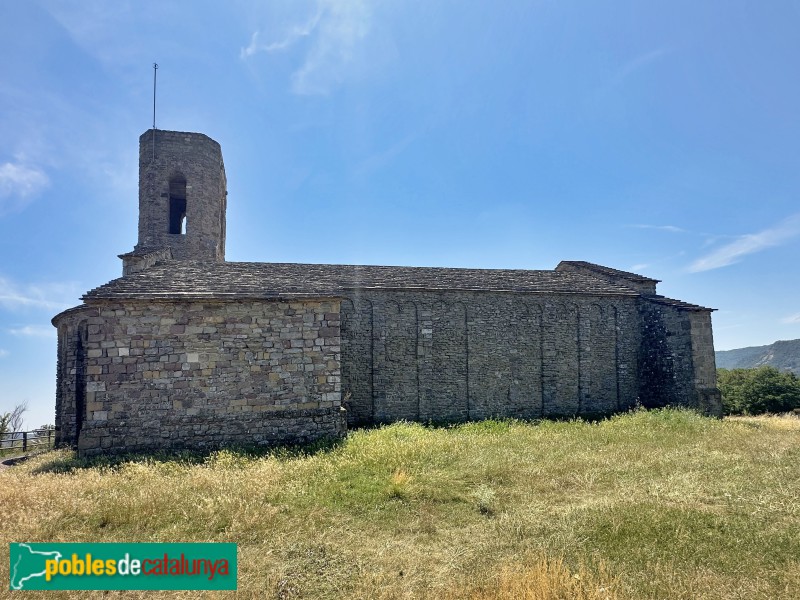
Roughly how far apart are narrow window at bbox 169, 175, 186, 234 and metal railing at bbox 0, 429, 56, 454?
31.3 feet

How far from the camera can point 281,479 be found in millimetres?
7512

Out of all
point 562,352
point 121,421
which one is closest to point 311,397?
point 121,421

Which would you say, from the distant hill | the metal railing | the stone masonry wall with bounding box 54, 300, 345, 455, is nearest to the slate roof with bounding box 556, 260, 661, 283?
the stone masonry wall with bounding box 54, 300, 345, 455

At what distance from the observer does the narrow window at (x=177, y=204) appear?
18562 mm

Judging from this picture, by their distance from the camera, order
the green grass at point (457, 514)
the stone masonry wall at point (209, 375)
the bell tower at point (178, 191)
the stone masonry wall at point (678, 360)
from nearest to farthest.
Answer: the green grass at point (457, 514)
the stone masonry wall at point (209, 375)
the stone masonry wall at point (678, 360)
the bell tower at point (178, 191)

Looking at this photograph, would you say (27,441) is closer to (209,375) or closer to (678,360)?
(209,375)

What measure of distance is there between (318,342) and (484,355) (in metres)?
7.36

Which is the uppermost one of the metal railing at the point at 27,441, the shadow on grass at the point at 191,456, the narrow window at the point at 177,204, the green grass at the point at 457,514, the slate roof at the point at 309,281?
the narrow window at the point at 177,204

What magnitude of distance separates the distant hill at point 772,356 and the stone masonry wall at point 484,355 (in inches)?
3406

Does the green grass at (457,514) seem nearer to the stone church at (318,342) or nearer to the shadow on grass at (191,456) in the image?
the shadow on grass at (191,456)

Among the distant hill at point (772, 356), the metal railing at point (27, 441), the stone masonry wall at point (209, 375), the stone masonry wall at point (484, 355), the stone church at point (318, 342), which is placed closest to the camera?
the stone masonry wall at point (209, 375)

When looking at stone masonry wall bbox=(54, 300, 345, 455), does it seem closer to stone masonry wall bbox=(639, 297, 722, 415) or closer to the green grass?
the green grass

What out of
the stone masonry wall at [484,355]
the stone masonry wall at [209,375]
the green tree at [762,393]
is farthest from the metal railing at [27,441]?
the green tree at [762,393]

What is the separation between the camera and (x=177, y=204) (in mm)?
19328
